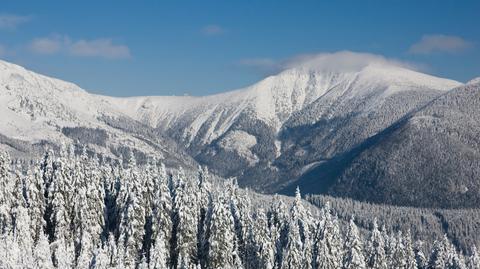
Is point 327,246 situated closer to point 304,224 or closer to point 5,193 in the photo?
point 304,224

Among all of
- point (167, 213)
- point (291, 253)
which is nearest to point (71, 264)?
point (167, 213)

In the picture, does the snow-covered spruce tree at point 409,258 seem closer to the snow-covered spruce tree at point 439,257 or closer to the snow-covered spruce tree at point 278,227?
the snow-covered spruce tree at point 439,257

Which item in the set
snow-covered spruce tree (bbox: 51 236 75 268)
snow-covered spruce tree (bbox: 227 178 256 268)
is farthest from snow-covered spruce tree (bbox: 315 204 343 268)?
snow-covered spruce tree (bbox: 51 236 75 268)

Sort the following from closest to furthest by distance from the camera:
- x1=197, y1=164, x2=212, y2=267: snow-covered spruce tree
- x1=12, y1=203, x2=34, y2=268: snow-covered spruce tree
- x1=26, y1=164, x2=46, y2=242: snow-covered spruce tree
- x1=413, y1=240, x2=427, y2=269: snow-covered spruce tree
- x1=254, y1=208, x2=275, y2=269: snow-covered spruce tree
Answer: x1=12, y1=203, x2=34, y2=268: snow-covered spruce tree
x1=26, y1=164, x2=46, y2=242: snow-covered spruce tree
x1=197, y1=164, x2=212, y2=267: snow-covered spruce tree
x1=254, y1=208, x2=275, y2=269: snow-covered spruce tree
x1=413, y1=240, x2=427, y2=269: snow-covered spruce tree

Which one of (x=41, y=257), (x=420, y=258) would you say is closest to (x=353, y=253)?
(x=420, y=258)

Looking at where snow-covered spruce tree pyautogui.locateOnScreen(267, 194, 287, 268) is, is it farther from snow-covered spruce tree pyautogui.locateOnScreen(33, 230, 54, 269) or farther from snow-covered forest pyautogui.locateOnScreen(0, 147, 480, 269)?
snow-covered spruce tree pyautogui.locateOnScreen(33, 230, 54, 269)

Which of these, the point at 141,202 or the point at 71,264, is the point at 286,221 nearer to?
the point at 141,202
